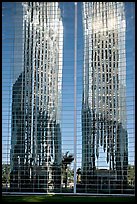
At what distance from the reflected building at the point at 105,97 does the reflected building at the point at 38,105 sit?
3.52ft

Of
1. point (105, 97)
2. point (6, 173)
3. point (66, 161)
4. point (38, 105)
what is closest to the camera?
point (6, 173)

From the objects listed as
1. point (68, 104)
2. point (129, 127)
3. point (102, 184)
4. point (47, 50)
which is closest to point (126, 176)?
point (102, 184)

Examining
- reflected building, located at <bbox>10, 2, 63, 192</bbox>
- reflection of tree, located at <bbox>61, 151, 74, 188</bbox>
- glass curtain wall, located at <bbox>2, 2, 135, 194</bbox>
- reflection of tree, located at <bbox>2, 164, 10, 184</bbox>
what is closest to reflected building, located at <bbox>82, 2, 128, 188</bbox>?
glass curtain wall, located at <bbox>2, 2, 135, 194</bbox>

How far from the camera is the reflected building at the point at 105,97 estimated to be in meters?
13.2

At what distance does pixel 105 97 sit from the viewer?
13.8m

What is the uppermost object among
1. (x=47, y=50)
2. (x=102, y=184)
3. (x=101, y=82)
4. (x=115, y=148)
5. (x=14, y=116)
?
(x=47, y=50)

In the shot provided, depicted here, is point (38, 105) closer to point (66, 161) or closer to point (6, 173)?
point (66, 161)

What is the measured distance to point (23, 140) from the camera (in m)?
14.0

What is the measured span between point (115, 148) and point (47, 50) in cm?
475

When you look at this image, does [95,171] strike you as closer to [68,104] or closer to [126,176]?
[126,176]

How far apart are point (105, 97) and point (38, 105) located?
2.60 m

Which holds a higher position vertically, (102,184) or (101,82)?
(101,82)

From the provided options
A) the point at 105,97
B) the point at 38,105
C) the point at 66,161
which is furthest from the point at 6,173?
the point at 105,97

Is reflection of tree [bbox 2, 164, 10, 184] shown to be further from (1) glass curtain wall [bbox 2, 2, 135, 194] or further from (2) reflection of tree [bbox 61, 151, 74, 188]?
(2) reflection of tree [bbox 61, 151, 74, 188]
